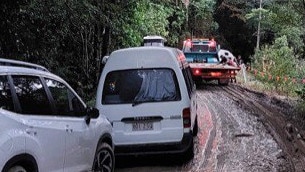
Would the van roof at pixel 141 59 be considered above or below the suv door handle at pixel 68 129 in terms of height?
above

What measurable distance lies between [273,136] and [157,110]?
374 centimetres

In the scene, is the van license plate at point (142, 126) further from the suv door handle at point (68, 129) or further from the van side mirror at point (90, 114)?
the suv door handle at point (68, 129)

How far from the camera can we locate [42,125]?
5234mm

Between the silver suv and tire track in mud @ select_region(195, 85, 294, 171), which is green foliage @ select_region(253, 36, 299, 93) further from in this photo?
the silver suv

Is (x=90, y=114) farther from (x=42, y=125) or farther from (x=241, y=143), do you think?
(x=241, y=143)

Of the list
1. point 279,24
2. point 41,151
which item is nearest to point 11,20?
point 41,151

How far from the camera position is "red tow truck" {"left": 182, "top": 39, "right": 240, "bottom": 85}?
22.7m

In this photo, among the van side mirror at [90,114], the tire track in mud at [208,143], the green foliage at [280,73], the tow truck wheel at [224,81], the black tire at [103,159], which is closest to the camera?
the van side mirror at [90,114]

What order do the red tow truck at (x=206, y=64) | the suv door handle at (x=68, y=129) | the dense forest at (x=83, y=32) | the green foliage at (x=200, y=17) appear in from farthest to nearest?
the green foliage at (x=200, y=17) → the red tow truck at (x=206, y=64) → the dense forest at (x=83, y=32) → the suv door handle at (x=68, y=129)

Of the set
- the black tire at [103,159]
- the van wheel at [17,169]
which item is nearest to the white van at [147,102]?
the black tire at [103,159]

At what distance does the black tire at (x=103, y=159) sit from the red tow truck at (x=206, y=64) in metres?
14.4

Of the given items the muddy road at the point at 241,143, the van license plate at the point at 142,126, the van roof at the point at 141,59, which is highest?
the van roof at the point at 141,59

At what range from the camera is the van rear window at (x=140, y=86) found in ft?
28.5

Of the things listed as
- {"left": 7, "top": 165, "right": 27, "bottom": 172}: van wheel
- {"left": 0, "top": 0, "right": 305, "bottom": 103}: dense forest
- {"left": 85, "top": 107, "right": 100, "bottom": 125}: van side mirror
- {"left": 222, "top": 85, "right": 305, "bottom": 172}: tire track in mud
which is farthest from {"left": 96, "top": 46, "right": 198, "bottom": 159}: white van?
{"left": 7, "top": 165, "right": 27, "bottom": 172}: van wheel
